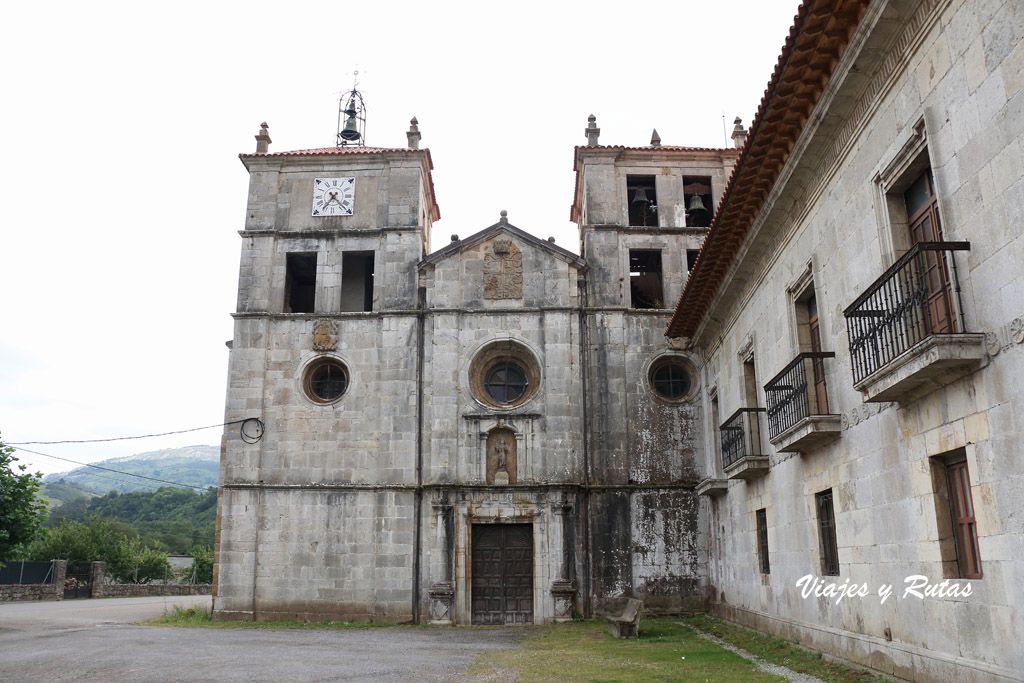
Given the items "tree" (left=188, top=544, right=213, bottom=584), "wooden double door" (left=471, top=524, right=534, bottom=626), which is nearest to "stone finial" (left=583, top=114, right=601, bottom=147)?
"wooden double door" (left=471, top=524, right=534, bottom=626)

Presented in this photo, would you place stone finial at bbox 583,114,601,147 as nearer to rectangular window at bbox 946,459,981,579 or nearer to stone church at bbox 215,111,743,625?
stone church at bbox 215,111,743,625

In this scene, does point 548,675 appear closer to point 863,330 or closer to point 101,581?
point 863,330

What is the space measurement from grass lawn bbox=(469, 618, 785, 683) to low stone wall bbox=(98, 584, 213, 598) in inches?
1127

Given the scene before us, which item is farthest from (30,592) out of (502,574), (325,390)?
(502,574)

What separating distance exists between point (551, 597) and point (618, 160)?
1160 centimetres

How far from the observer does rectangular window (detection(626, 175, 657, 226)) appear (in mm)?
22031

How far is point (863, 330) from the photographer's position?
8.34 meters

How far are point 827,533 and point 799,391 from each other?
1979 millimetres

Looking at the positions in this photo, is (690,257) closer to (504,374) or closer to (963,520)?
(504,374)

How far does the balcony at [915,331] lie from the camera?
6637 millimetres

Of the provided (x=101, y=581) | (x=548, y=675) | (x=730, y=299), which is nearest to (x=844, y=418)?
(x=548, y=675)

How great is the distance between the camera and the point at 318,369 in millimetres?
20734

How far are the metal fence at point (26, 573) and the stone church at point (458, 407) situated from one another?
20.4 meters

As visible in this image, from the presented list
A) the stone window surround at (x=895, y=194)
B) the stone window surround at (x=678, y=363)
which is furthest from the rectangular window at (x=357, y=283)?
the stone window surround at (x=895, y=194)
